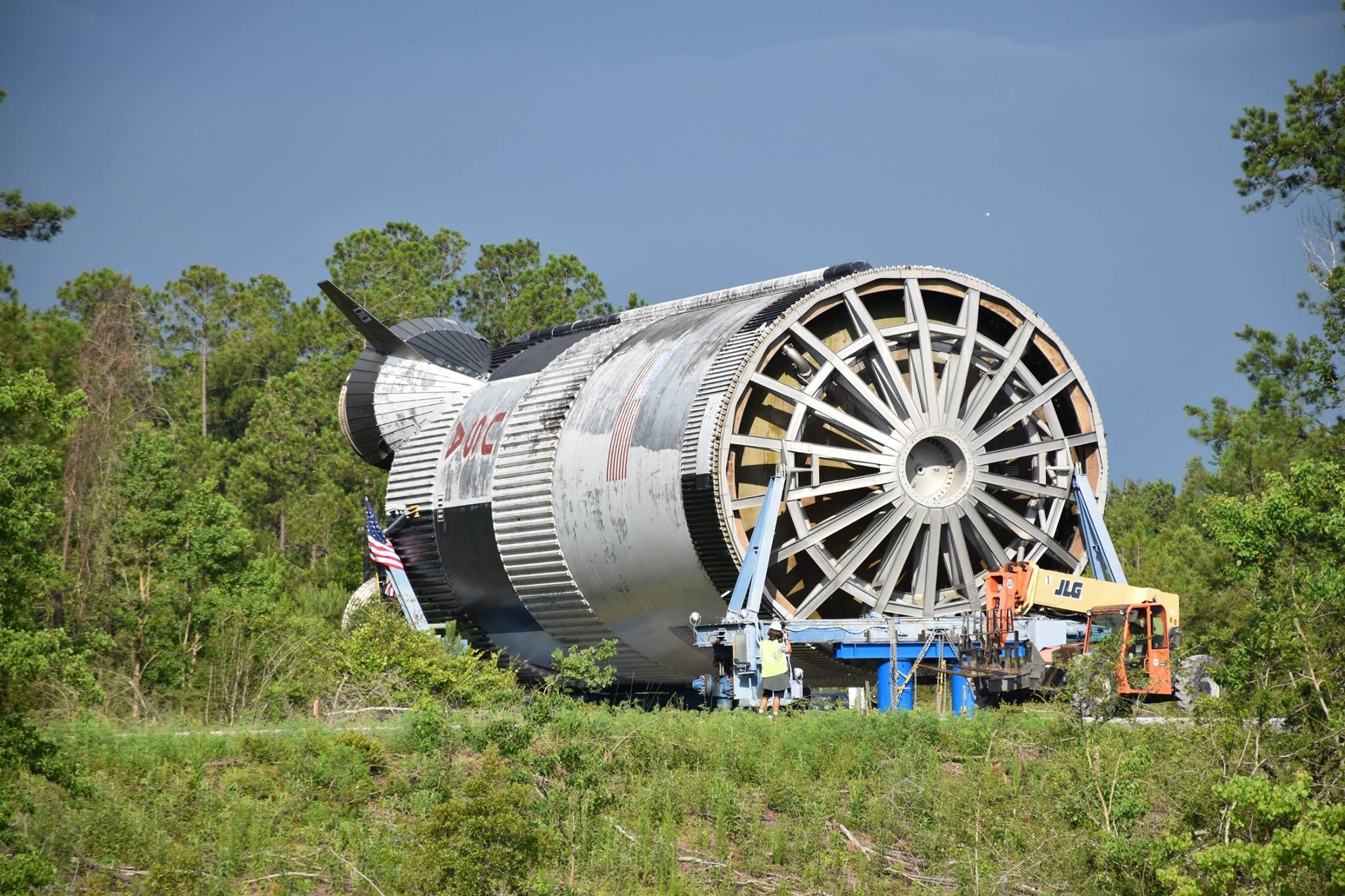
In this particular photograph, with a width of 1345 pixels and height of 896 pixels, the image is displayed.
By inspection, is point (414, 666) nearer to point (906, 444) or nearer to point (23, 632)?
point (906, 444)

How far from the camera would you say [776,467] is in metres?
22.6

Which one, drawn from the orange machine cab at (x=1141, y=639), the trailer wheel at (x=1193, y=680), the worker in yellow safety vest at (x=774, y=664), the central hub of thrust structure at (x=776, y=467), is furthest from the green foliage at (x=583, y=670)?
the trailer wheel at (x=1193, y=680)

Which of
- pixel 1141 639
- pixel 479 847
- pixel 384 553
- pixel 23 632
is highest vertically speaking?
pixel 384 553

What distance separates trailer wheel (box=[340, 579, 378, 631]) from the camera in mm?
28922

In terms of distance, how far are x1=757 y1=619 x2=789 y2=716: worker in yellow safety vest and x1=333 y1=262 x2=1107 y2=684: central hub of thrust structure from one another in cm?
138

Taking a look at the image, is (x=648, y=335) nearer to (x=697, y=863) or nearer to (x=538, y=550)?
(x=538, y=550)

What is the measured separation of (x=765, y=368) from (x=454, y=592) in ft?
23.7

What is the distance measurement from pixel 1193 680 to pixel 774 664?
5.54 meters

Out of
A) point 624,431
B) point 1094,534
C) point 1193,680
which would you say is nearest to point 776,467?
point 624,431

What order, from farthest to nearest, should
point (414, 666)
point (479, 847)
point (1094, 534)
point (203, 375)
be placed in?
point (203, 375) → point (414, 666) → point (1094, 534) → point (479, 847)

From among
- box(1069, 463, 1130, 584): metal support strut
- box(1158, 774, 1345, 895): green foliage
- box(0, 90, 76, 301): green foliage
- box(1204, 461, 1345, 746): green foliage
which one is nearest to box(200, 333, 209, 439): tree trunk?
box(0, 90, 76, 301): green foliage

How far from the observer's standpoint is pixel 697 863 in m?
15.3

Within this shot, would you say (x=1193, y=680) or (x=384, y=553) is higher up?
(x=384, y=553)

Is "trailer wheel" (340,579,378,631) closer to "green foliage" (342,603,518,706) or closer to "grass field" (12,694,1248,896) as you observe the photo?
"green foliage" (342,603,518,706)
